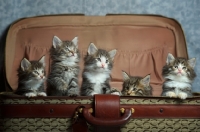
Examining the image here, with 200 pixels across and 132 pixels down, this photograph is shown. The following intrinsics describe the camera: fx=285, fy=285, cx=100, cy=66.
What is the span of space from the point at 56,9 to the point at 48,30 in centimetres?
22

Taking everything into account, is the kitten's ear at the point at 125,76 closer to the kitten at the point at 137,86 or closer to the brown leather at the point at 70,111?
the kitten at the point at 137,86

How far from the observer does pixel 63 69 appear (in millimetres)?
1471

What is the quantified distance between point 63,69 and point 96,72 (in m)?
0.17

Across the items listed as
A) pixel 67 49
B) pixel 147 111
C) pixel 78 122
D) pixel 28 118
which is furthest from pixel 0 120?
pixel 147 111

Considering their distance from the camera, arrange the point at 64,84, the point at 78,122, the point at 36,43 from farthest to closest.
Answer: the point at 36,43 < the point at 64,84 < the point at 78,122

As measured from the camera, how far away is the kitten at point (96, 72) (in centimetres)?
146

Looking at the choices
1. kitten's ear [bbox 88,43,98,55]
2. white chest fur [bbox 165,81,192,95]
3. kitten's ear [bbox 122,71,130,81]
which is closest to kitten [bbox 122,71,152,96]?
kitten's ear [bbox 122,71,130,81]

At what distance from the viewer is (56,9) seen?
183cm

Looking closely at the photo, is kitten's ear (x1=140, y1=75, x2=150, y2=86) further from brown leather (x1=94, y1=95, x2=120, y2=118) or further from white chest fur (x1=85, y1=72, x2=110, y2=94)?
brown leather (x1=94, y1=95, x2=120, y2=118)

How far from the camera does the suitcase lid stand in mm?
1666

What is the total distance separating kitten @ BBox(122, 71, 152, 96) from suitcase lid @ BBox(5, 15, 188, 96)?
0.42ft

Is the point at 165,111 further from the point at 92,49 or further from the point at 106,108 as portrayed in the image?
the point at 92,49

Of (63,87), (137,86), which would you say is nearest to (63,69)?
(63,87)

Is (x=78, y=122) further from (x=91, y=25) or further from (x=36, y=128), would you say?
(x=91, y=25)
